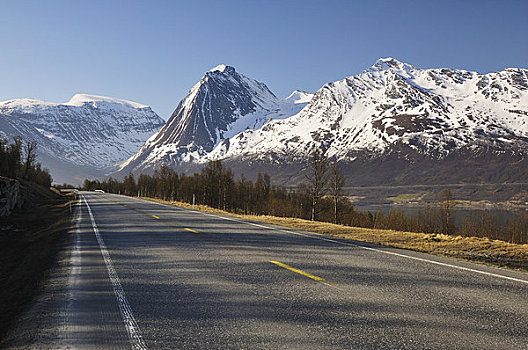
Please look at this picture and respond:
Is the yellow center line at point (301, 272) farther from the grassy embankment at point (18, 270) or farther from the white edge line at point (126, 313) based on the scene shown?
the grassy embankment at point (18, 270)

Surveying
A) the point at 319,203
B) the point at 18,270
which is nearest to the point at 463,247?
the point at 18,270

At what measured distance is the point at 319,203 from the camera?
288 ft

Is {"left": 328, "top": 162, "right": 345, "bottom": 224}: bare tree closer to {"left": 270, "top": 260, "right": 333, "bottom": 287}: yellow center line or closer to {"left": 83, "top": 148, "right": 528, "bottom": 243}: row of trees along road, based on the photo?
{"left": 83, "top": 148, "right": 528, "bottom": 243}: row of trees along road

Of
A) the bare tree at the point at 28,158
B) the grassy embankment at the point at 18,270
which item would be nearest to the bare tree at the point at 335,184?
the grassy embankment at the point at 18,270

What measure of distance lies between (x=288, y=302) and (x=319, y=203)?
272 feet

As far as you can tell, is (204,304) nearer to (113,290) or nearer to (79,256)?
(113,290)

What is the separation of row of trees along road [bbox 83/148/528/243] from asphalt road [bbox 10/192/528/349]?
3902 centimetres

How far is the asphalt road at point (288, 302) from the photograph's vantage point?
177 inches

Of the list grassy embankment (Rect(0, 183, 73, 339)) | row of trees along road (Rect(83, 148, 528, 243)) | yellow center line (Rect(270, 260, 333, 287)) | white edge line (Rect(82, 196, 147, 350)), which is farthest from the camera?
row of trees along road (Rect(83, 148, 528, 243))

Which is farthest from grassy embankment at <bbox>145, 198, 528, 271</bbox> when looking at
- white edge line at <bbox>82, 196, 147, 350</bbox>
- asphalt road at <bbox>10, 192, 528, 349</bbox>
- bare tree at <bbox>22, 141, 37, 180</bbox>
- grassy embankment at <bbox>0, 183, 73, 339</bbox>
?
bare tree at <bbox>22, 141, 37, 180</bbox>

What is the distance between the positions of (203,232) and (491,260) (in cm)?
917

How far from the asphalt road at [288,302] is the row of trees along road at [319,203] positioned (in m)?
39.0

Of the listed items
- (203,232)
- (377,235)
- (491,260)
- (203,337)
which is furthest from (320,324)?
(377,235)

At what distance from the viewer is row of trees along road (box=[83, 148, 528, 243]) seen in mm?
60284
